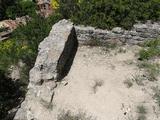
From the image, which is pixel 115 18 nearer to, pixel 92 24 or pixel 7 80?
pixel 92 24

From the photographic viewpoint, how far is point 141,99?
819 cm

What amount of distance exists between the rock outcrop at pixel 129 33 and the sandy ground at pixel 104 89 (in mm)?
320

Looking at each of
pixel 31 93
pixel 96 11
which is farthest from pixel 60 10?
pixel 31 93

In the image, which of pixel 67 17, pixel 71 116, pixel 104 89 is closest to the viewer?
pixel 71 116

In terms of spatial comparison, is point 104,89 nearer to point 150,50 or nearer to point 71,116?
point 71,116

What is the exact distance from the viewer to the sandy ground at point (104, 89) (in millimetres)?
7934

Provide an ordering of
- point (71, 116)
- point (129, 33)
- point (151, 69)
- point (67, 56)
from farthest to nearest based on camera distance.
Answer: point (129, 33), point (67, 56), point (151, 69), point (71, 116)

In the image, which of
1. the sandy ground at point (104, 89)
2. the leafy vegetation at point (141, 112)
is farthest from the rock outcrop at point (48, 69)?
the leafy vegetation at point (141, 112)

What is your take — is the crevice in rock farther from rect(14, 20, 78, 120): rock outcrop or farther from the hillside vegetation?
the hillside vegetation

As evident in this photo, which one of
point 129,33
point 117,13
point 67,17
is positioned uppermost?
point 117,13

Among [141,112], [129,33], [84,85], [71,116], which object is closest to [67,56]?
[84,85]

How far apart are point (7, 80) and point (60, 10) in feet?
9.37

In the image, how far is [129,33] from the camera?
32.0 feet

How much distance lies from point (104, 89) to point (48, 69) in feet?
4.45
